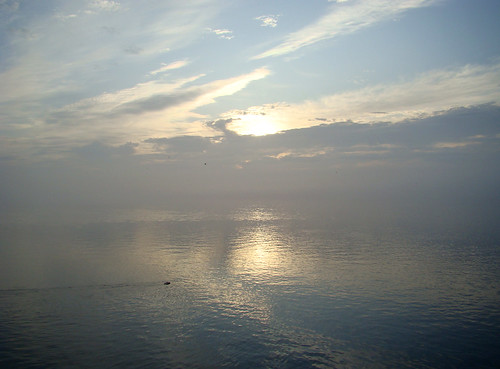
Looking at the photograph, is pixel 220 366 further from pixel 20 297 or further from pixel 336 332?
pixel 20 297

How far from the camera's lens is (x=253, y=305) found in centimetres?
4797

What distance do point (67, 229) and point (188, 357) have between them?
10831cm

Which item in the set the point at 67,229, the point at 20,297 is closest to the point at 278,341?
the point at 20,297

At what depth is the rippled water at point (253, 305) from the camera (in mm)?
34406

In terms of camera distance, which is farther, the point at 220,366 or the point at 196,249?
the point at 196,249

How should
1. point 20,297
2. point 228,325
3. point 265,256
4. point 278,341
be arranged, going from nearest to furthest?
point 278,341 < point 228,325 < point 20,297 < point 265,256

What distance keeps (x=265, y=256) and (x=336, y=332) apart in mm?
40321

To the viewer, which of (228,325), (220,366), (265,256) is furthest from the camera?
(265,256)

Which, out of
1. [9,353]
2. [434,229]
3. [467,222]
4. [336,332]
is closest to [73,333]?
[9,353]

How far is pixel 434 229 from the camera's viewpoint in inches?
4358

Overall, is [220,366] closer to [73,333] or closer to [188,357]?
[188,357]

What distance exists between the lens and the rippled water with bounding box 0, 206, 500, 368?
113 ft

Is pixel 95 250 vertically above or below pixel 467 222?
above

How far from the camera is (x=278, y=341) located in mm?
37438
